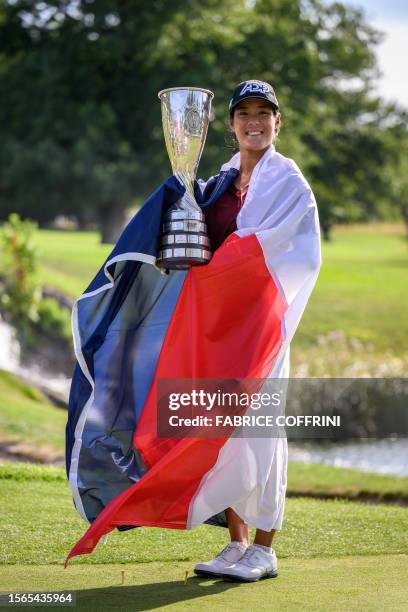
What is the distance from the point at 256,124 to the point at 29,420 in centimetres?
901

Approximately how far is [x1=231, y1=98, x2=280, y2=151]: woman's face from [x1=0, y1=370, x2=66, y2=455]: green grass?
7.34 m

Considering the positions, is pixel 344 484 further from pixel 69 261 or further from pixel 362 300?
pixel 69 261

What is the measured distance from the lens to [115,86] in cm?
3419

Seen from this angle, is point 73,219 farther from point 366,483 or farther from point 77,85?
point 366,483

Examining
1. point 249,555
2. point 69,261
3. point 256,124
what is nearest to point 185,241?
point 256,124

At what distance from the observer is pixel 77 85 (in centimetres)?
3422

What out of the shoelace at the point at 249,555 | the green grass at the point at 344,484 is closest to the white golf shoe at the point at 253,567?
the shoelace at the point at 249,555

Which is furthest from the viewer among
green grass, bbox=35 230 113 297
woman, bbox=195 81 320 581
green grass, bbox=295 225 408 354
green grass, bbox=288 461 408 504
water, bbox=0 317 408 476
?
green grass, bbox=35 230 113 297

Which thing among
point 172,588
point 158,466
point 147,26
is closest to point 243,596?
point 172,588

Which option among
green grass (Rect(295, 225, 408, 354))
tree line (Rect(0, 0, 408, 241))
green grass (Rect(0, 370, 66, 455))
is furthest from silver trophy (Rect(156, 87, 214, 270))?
tree line (Rect(0, 0, 408, 241))

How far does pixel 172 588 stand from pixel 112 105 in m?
30.9

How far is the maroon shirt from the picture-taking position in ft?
15.7

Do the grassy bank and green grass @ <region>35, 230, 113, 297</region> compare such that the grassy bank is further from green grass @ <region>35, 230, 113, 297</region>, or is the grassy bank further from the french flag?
the french flag

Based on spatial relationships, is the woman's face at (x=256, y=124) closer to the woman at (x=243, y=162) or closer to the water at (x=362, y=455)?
the woman at (x=243, y=162)
